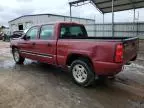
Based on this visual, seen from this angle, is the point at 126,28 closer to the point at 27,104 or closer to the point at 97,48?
the point at 97,48

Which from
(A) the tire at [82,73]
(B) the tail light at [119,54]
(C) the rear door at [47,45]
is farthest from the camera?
(C) the rear door at [47,45]

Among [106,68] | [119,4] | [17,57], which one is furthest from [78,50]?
[119,4]

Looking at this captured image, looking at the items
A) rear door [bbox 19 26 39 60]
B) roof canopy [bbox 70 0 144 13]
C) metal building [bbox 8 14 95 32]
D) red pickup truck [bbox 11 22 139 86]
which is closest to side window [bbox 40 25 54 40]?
red pickup truck [bbox 11 22 139 86]

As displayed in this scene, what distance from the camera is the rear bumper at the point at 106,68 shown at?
454 centimetres

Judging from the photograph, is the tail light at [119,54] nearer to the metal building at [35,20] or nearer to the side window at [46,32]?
the side window at [46,32]

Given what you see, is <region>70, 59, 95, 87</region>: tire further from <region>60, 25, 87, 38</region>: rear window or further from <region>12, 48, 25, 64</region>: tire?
<region>12, 48, 25, 64</region>: tire

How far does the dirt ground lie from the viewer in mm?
4243

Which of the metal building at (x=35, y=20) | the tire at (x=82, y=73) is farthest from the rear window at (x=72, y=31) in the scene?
the metal building at (x=35, y=20)

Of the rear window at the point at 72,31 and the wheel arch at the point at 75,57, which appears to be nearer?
the wheel arch at the point at 75,57

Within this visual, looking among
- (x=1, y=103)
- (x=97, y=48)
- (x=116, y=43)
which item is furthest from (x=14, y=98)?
(x=116, y=43)

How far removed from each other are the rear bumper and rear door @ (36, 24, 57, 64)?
180cm

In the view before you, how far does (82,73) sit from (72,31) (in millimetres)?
1918

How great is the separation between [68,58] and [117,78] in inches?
73.3

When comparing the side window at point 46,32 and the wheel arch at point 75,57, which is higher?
the side window at point 46,32
